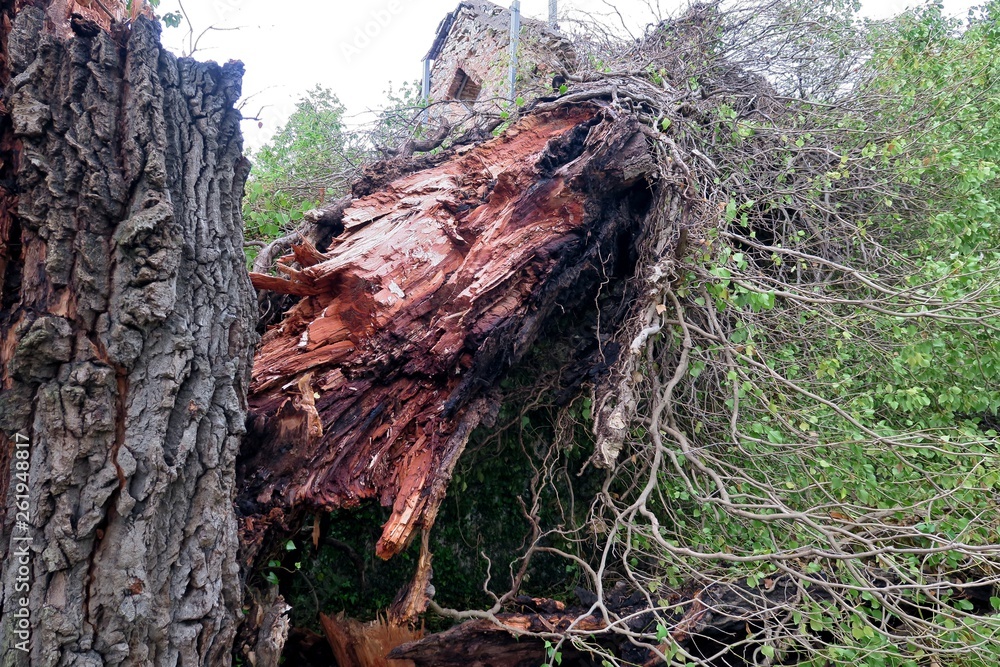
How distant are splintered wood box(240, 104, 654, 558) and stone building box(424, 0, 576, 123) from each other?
13.1 ft

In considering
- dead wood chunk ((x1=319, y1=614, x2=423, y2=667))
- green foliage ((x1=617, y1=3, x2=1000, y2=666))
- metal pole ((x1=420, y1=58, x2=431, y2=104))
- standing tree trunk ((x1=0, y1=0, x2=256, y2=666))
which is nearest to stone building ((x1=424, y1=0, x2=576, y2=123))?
metal pole ((x1=420, y1=58, x2=431, y2=104))

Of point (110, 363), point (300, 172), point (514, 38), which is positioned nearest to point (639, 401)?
point (110, 363)

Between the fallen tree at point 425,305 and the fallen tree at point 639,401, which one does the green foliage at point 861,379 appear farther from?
the fallen tree at point 425,305

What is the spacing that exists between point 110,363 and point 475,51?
29.4 feet

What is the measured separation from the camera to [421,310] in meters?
2.57

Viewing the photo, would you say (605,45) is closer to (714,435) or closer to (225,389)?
(714,435)

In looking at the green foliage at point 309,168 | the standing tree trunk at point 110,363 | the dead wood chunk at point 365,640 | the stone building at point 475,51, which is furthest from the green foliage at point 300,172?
the dead wood chunk at point 365,640

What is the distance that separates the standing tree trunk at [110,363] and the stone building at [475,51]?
542 centimetres

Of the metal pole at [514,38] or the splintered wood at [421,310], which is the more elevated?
the metal pole at [514,38]

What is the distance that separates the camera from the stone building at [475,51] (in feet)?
21.9

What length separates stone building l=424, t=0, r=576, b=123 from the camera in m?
6.68

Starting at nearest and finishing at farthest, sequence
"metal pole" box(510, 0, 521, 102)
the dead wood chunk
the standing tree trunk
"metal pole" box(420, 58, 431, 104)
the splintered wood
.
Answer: the standing tree trunk < the splintered wood < the dead wood chunk < "metal pole" box(510, 0, 521, 102) < "metal pole" box(420, 58, 431, 104)

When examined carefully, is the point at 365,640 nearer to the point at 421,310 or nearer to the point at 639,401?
the point at 421,310

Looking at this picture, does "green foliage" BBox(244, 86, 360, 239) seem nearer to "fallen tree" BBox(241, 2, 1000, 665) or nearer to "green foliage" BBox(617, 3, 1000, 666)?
"fallen tree" BBox(241, 2, 1000, 665)
